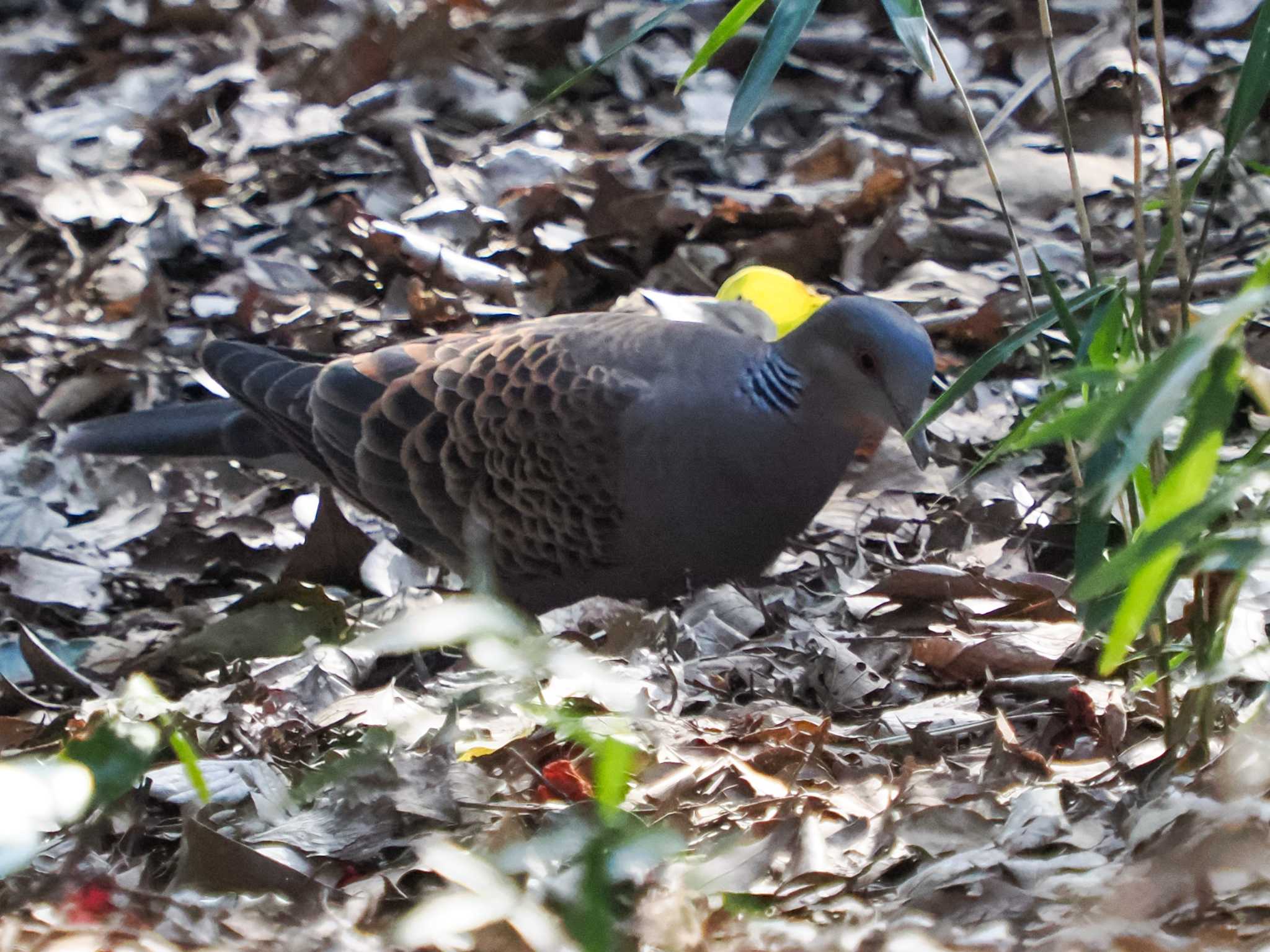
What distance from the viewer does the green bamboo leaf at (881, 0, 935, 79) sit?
87.3 inches

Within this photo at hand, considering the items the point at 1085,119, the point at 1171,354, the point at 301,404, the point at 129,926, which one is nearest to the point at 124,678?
the point at 301,404

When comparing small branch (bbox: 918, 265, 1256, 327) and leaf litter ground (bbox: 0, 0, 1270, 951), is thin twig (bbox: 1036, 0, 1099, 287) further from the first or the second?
small branch (bbox: 918, 265, 1256, 327)

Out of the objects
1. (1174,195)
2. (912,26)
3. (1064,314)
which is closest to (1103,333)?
(1064,314)

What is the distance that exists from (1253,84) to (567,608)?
7.75 ft

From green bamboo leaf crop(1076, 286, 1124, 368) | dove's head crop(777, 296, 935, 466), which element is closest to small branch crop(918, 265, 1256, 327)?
dove's head crop(777, 296, 935, 466)

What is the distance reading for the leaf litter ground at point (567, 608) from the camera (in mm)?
1936

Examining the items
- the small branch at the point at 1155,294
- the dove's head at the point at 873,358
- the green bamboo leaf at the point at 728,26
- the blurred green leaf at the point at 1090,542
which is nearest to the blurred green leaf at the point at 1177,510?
the blurred green leaf at the point at 1090,542

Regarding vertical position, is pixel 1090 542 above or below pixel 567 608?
above

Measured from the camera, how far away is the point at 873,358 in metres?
3.43

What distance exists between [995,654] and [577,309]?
2508 millimetres

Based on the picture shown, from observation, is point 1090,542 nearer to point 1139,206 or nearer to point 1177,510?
point 1177,510

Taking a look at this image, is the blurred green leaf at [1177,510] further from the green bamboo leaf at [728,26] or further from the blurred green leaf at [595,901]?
the green bamboo leaf at [728,26]

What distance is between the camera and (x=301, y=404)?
4.03m

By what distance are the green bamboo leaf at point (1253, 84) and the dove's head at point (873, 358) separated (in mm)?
1352
